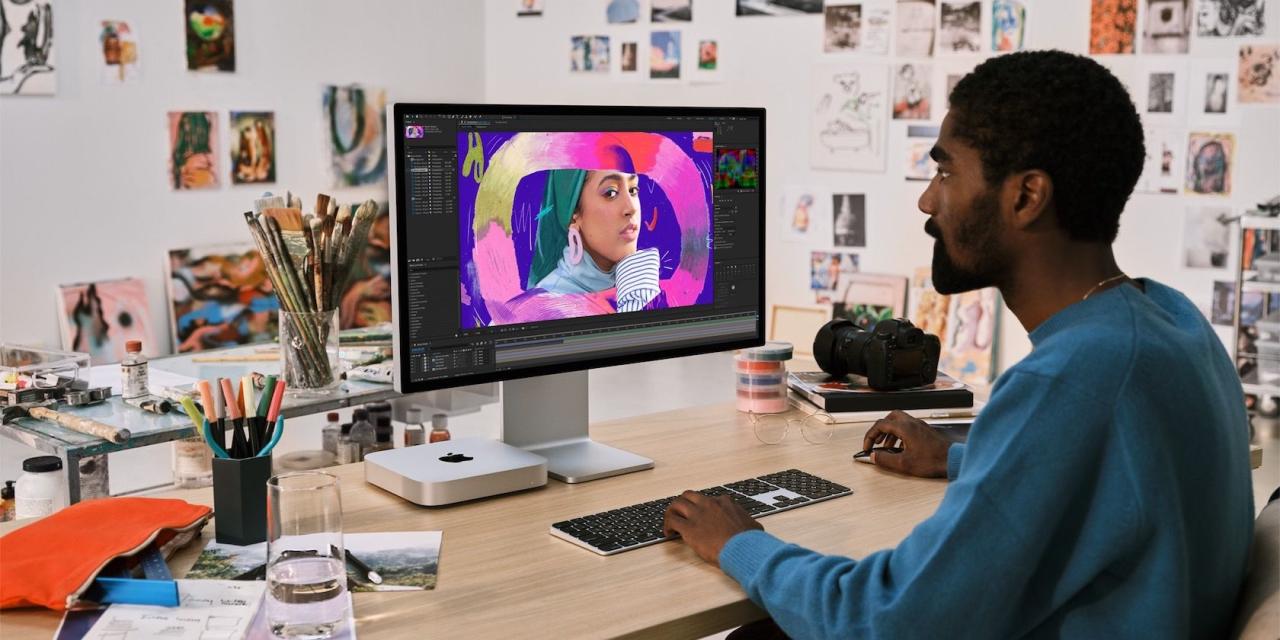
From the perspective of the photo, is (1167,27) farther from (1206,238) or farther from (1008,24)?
(1206,238)

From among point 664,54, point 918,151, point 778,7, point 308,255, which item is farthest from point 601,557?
point 664,54

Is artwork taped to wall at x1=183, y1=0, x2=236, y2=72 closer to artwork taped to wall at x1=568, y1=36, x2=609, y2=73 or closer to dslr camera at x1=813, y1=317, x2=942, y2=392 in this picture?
artwork taped to wall at x1=568, y1=36, x2=609, y2=73

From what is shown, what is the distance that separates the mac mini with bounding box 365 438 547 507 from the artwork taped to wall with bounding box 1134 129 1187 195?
345 centimetres

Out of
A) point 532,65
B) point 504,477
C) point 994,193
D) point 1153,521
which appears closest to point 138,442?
point 504,477

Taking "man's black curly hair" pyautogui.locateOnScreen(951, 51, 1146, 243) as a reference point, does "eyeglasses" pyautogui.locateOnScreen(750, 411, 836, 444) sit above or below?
below

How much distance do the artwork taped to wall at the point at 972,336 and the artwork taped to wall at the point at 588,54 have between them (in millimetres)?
2005

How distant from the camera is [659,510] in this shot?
179cm

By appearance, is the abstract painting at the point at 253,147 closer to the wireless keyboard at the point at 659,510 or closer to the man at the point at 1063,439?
the wireless keyboard at the point at 659,510

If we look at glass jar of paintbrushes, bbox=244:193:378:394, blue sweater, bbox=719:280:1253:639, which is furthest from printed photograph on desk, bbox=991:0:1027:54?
blue sweater, bbox=719:280:1253:639

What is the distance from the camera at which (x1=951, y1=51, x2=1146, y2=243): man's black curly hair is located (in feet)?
4.46

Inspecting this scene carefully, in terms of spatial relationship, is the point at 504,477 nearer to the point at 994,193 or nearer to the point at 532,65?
the point at 994,193

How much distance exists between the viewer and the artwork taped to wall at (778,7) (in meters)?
5.46

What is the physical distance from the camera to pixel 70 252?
4.97 meters

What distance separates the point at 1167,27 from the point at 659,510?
3662 mm
